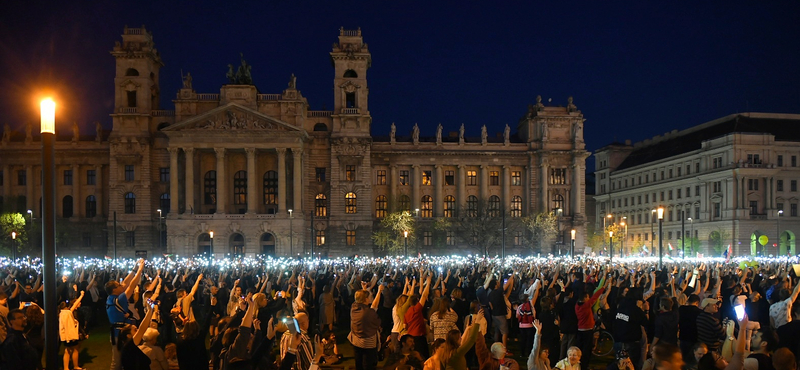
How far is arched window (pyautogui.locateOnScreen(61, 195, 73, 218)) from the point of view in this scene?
8300cm

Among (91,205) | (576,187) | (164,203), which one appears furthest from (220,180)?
(576,187)

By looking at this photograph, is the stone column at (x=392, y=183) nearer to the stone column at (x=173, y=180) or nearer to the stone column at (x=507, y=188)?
the stone column at (x=507, y=188)

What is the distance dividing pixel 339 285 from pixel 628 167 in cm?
9375

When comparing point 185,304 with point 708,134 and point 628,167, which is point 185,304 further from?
point 628,167

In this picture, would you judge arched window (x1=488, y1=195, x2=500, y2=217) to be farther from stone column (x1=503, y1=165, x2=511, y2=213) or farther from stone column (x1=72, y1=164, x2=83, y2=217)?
stone column (x1=72, y1=164, x2=83, y2=217)

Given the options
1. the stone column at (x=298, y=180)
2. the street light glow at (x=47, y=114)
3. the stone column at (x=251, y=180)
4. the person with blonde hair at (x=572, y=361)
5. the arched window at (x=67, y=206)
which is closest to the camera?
the street light glow at (x=47, y=114)

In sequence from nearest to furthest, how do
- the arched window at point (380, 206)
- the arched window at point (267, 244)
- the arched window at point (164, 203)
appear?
the arched window at point (267, 244), the arched window at point (164, 203), the arched window at point (380, 206)

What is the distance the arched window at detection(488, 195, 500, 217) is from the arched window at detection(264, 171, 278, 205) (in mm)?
25792

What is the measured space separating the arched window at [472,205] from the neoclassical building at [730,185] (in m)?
25.2

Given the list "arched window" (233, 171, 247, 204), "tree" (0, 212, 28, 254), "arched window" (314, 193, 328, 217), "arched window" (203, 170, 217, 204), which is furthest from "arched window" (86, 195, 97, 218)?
"arched window" (314, 193, 328, 217)

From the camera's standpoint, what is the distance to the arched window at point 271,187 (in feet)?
263

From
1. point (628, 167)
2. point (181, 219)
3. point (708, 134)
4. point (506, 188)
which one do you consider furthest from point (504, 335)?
point (628, 167)

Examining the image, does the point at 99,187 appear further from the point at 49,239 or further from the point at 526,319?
the point at 49,239

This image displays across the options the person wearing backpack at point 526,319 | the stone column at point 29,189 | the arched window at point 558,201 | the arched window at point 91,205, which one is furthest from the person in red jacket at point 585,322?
the stone column at point 29,189
